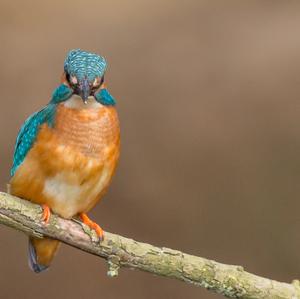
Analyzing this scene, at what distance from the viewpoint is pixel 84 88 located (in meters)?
2.29

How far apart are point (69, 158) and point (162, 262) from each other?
0.35 m

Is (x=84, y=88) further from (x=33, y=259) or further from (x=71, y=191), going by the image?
(x=33, y=259)

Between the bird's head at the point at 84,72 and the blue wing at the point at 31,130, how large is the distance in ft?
0.47

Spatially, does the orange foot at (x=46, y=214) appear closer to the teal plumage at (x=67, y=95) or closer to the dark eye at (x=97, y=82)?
the teal plumage at (x=67, y=95)

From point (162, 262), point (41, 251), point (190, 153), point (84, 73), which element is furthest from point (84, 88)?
point (190, 153)

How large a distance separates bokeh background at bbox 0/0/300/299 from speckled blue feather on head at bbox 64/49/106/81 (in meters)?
1.91

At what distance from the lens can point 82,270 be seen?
428cm

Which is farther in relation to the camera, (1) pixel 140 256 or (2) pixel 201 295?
(2) pixel 201 295

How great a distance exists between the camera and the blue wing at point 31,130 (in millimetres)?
2443

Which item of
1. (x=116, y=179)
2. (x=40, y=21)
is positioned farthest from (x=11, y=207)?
(x=40, y=21)

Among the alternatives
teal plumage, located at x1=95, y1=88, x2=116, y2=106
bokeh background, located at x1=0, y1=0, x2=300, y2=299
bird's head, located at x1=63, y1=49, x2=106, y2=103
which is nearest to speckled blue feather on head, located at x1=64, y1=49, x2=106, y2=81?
bird's head, located at x1=63, y1=49, x2=106, y2=103

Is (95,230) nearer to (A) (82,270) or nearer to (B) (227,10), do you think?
(A) (82,270)

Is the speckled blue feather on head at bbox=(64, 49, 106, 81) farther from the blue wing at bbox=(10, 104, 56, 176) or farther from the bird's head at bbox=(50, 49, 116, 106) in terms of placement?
the blue wing at bbox=(10, 104, 56, 176)

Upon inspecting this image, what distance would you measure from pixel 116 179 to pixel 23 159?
1.74 meters
